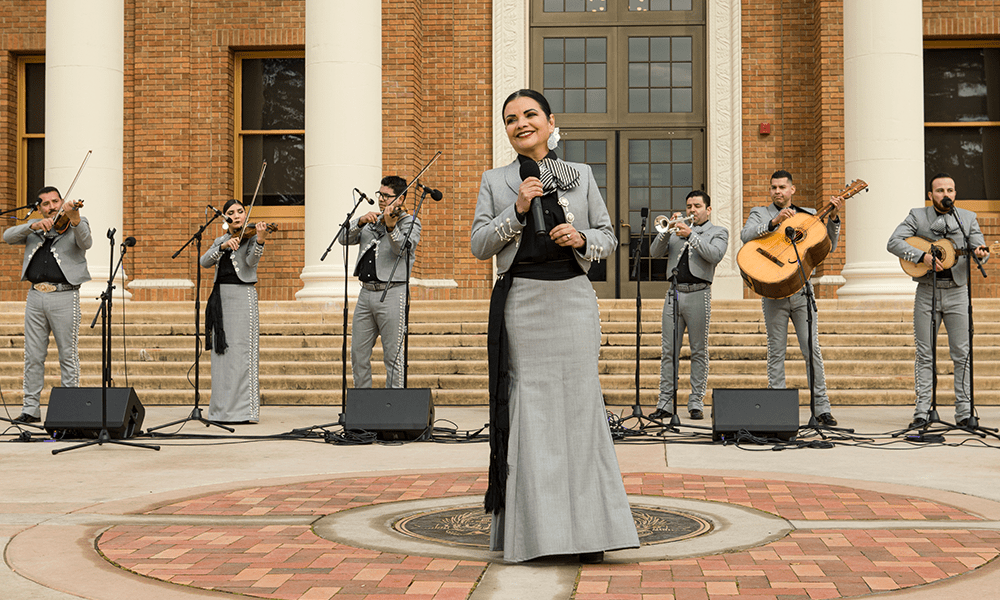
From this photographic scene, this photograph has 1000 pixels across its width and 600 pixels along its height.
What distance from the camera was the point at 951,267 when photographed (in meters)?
9.07

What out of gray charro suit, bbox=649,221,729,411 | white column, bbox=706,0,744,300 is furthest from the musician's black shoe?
white column, bbox=706,0,744,300

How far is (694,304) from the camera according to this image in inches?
406

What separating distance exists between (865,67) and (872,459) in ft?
27.8

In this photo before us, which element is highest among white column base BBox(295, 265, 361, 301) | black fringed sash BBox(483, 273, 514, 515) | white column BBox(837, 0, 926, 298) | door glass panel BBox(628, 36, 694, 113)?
door glass panel BBox(628, 36, 694, 113)

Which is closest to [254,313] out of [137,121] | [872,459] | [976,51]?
[872,459]

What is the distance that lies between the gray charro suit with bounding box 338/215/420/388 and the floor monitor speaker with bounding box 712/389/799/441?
292 cm

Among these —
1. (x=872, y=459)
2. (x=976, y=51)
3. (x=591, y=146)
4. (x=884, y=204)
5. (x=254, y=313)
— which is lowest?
(x=872, y=459)

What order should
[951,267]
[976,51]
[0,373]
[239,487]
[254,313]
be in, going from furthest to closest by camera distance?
[976,51] → [0,373] → [254,313] → [951,267] → [239,487]

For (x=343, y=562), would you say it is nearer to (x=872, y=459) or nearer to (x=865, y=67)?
(x=872, y=459)

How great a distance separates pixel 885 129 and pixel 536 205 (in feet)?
37.6

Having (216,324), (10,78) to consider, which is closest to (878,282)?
(216,324)

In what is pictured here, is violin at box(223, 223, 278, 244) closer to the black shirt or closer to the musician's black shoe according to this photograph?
the black shirt

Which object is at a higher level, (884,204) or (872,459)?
(884,204)

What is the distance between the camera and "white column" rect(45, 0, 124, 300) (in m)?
14.9
